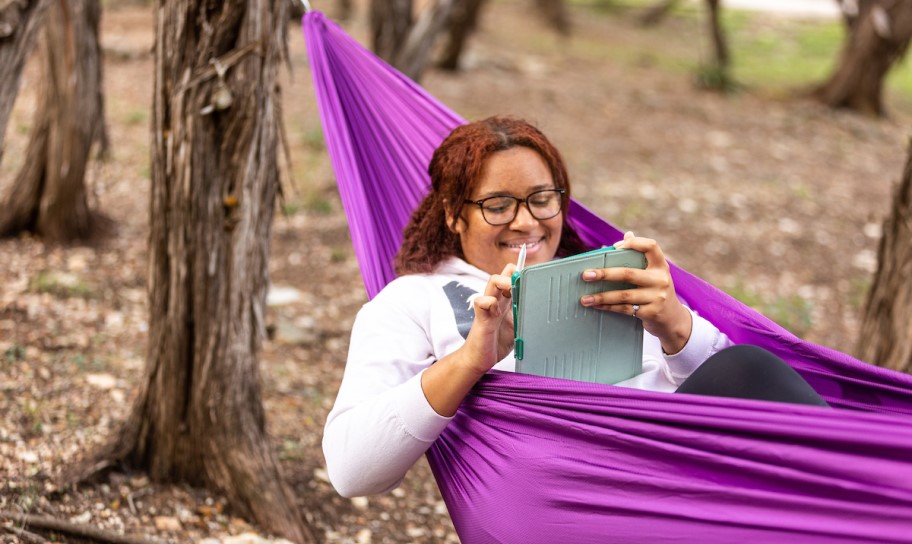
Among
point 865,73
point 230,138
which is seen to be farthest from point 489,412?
point 865,73

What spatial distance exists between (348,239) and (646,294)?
3276mm

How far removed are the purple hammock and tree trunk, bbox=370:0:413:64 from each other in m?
3.26

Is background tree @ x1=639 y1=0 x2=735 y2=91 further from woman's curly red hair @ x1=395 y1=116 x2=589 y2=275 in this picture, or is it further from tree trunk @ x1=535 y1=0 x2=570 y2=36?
woman's curly red hair @ x1=395 y1=116 x2=589 y2=275

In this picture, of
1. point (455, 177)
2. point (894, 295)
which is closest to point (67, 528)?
point (455, 177)

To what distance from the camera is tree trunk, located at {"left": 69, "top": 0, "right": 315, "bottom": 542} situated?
2.11m

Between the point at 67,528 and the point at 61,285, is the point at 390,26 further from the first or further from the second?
the point at 67,528

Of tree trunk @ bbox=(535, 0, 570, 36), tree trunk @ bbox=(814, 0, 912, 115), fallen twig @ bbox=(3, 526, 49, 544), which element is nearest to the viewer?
fallen twig @ bbox=(3, 526, 49, 544)

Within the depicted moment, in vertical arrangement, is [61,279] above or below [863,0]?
below

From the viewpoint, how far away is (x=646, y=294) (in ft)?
5.25

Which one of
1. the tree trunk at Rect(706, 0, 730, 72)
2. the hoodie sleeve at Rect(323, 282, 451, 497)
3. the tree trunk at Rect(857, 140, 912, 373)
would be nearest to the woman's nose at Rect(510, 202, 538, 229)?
the hoodie sleeve at Rect(323, 282, 451, 497)

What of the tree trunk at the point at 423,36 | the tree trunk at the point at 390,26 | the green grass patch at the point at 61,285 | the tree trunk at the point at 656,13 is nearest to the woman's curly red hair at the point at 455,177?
the green grass patch at the point at 61,285

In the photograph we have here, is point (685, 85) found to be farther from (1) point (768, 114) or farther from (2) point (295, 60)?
(2) point (295, 60)

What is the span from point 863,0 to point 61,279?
6835 millimetres

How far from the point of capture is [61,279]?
367 centimetres
